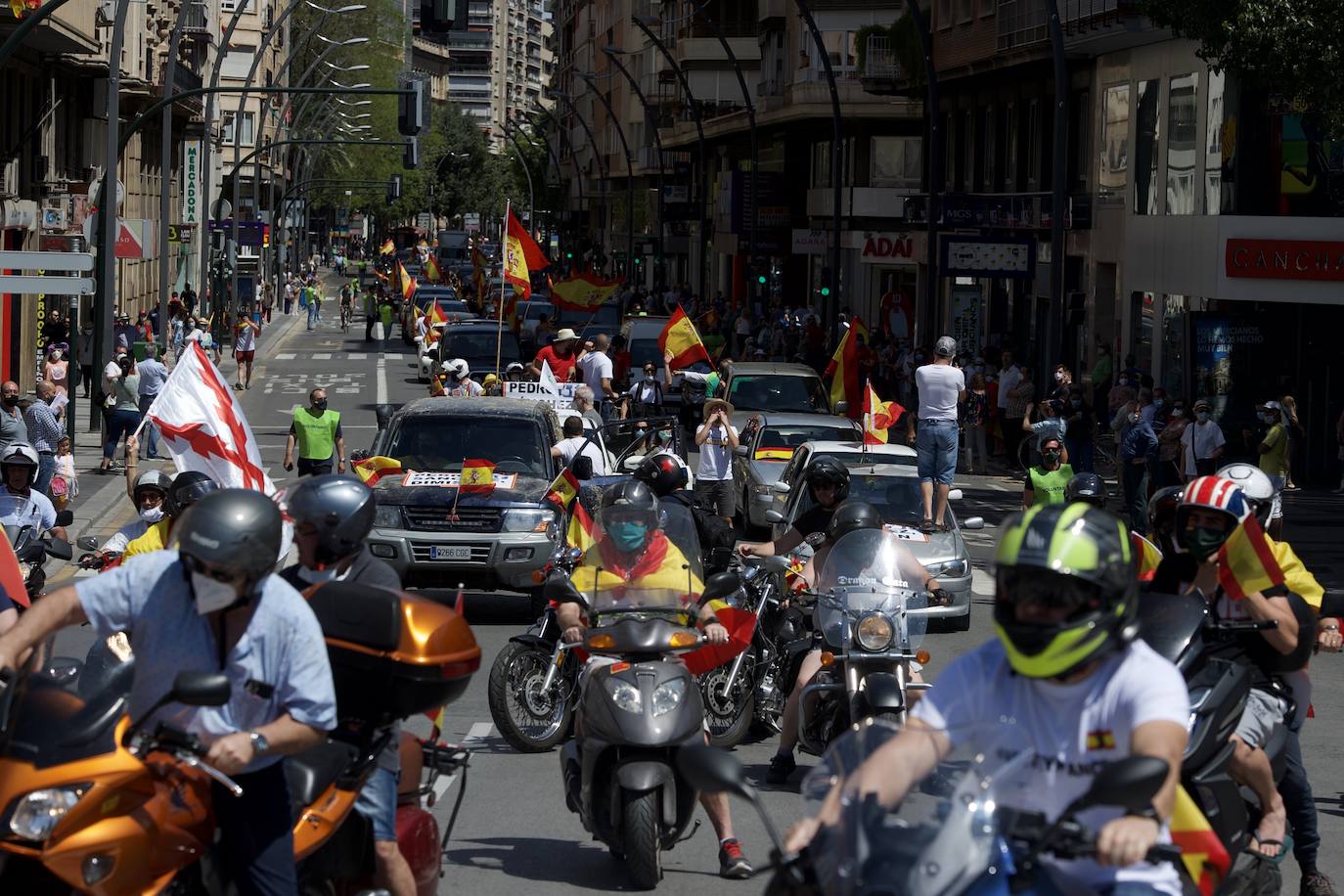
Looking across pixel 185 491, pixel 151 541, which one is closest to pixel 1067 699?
pixel 185 491

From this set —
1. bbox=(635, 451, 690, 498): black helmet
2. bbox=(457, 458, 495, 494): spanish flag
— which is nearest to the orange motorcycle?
bbox=(635, 451, 690, 498): black helmet

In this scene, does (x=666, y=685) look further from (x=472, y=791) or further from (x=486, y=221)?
(x=486, y=221)

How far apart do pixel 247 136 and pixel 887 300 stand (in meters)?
78.0

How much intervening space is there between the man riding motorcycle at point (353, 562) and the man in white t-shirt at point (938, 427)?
1249cm

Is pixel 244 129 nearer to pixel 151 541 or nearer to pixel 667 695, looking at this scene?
pixel 151 541

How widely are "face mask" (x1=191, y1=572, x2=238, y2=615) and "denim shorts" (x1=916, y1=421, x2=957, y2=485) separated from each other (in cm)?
1479

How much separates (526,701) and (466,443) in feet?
21.2

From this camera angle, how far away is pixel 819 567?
10.5m

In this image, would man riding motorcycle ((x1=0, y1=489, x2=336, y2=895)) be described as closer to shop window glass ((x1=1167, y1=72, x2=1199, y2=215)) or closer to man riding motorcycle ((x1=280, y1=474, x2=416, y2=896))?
man riding motorcycle ((x1=280, y1=474, x2=416, y2=896))

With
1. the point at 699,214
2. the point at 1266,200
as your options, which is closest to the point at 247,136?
the point at 699,214

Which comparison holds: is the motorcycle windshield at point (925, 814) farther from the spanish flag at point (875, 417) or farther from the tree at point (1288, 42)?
the spanish flag at point (875, 417)

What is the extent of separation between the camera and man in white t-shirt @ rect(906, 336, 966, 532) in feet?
63.9

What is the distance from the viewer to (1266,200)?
102ft

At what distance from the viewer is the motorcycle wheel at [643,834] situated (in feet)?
26.7
